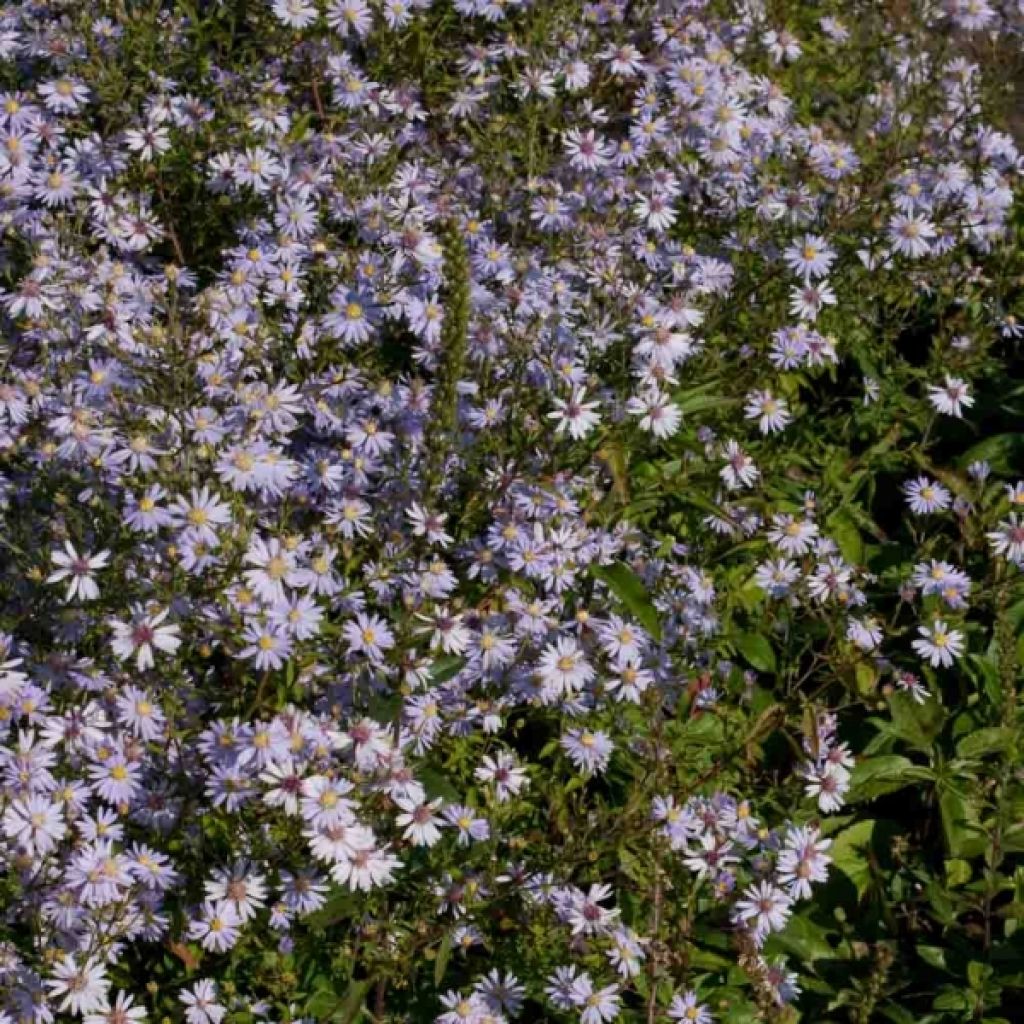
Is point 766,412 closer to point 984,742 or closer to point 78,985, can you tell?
point 984,742

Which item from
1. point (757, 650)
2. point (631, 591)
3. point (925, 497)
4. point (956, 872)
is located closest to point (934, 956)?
point (956, 872)

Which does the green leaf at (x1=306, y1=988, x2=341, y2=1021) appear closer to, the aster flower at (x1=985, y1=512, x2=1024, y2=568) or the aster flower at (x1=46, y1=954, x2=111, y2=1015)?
the aster flower at (x1=46, y1=954, x2=111, y2=1015)

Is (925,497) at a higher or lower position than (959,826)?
higher

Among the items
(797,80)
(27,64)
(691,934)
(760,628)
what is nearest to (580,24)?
(797,80)

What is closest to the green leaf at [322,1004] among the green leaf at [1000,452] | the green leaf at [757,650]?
the green leaf at [757,650]

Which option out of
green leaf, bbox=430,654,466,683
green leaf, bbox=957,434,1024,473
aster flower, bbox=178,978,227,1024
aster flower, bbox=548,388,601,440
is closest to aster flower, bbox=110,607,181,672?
green leaf, bbox=430,654,466,683

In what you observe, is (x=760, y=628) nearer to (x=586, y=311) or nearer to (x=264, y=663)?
(x=586, y=311)
